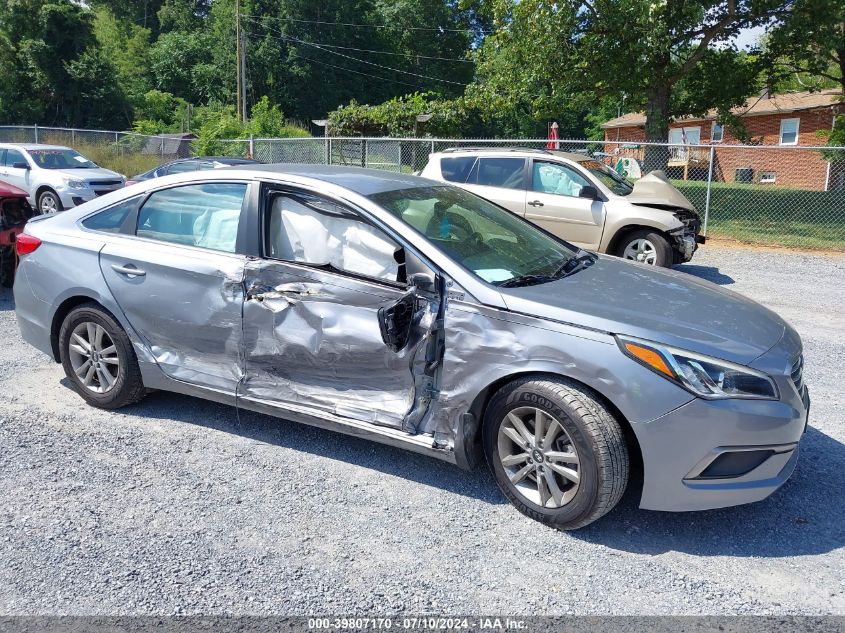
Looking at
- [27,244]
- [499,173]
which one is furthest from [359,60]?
[27,244]

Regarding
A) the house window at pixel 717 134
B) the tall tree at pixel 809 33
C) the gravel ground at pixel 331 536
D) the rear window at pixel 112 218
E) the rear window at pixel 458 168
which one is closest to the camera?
the gravel ground at pixel 331 536

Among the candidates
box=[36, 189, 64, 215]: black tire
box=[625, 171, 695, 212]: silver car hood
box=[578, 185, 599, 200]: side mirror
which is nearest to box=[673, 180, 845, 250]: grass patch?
box=[625, 171, 695, 212]: silver car hood

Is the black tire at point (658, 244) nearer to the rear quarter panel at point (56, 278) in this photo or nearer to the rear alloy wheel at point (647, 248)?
the rear alloy wheel at point (647, 248)

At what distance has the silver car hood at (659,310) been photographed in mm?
3531

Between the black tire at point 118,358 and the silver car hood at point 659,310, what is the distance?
8.44ft

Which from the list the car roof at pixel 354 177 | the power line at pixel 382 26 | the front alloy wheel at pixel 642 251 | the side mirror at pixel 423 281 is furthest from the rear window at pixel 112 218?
the power line at pixel 382 26

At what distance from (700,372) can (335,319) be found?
1862 millimetres

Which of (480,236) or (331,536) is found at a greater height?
(480,236)

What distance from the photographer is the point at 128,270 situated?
4.77 metres

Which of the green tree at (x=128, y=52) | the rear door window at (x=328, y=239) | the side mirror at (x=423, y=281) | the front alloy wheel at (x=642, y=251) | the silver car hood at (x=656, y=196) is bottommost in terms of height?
the front alloy wheel at (x=642, y=251)

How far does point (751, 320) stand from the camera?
3979 mm

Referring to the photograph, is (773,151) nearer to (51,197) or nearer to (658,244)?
(658,244)

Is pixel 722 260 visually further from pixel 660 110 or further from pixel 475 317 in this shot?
pixel 475 317

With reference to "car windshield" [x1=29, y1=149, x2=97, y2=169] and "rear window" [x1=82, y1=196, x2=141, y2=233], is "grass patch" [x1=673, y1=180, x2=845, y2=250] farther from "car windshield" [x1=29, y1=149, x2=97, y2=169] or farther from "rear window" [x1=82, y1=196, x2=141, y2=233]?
"car windshield" [x1=29, y1=149, x2=97, y2=169]
